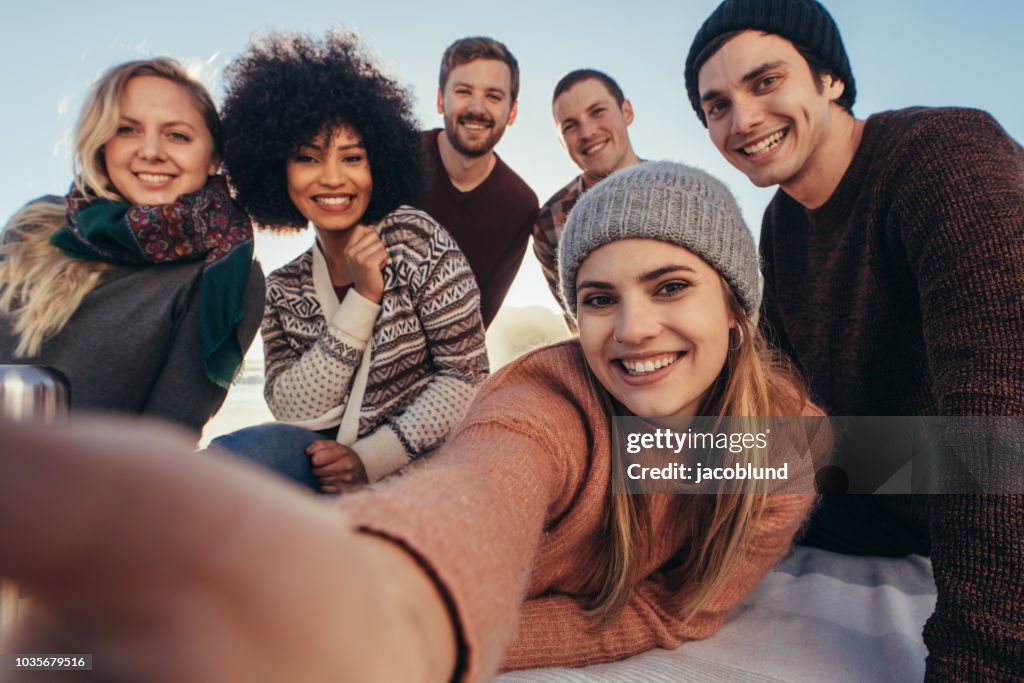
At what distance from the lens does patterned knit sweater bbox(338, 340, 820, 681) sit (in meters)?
0.63

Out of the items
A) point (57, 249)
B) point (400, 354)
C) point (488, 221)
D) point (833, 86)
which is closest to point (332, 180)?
point (400, 354)

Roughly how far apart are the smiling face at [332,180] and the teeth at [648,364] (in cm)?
117

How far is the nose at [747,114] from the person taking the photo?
6.22ft

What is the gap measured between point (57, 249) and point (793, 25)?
2285 millimetres

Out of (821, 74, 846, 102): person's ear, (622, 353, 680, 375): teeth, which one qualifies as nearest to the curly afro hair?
(622, 353, 680, 375): teeth

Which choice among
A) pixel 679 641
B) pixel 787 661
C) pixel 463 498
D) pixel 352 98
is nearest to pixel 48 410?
pixel 463 498

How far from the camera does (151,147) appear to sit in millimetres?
2014

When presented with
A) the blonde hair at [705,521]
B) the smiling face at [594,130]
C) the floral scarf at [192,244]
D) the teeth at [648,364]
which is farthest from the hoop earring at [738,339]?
the smiling face at [594,130]

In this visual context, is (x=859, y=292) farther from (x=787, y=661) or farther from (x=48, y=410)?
(x=48, y=410)

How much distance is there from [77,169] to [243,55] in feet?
2.24

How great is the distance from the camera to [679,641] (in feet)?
4.67

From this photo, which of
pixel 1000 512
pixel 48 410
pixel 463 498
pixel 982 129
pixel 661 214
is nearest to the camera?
pixel 463 498

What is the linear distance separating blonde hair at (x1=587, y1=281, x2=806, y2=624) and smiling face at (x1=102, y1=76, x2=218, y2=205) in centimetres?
151

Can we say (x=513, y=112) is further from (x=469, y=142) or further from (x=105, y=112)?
(x=105, y=112)
